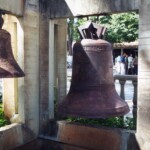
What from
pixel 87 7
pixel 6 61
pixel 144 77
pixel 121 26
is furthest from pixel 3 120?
pixel 121 26

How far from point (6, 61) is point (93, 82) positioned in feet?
3.28

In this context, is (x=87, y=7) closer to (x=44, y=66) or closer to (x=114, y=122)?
(x=44, y=66)

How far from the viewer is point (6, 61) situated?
3.35 m

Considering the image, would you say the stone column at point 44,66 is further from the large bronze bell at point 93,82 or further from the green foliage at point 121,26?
the green foliage at point 121,26

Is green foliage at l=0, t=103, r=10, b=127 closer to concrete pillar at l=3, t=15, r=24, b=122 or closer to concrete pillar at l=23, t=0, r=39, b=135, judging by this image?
concrete pillar at l=3, t=15, r=24, b=122

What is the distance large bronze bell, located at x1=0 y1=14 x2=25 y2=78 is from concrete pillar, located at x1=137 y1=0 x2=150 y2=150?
1.55 meters

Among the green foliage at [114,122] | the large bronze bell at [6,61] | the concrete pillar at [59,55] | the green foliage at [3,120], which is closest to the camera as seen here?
the large bronze bell at [6,61]

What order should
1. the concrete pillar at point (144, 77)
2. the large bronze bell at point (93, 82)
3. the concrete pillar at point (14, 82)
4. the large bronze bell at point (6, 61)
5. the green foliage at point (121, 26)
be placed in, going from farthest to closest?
the green foliage at point (121, 26) → the concrete pillar at point (14, 82) → the concrete pillar at point (144, 77) → the large bronze bell at point (93, 82) → the large bronze bell at point (6, 61)

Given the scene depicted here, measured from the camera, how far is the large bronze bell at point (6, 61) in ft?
10.3

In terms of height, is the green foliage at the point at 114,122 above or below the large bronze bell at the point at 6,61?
below

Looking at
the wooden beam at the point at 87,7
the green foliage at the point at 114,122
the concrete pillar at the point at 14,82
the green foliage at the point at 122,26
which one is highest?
the green foliage at the point at 122,26

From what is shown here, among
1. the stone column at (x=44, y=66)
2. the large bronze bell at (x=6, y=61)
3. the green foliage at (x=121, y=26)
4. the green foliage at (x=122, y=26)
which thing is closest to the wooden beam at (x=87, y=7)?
the stone column at (x=44, y=66)

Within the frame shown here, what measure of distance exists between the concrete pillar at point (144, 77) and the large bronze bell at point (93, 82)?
0.47 metres

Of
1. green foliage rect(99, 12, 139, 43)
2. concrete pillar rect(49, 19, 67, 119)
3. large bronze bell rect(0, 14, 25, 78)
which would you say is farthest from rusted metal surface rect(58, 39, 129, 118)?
green foliage rect(99, 12, 139, 43)
